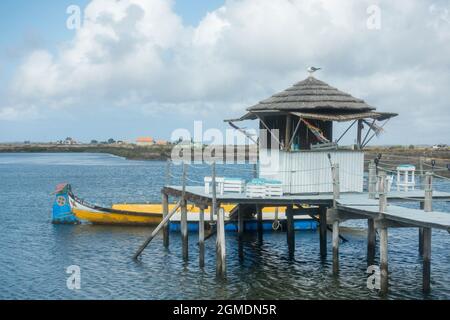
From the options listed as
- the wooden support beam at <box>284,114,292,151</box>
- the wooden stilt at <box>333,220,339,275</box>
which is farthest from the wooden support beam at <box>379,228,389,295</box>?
the wooden support beam at <box>284,114,292,151</box>

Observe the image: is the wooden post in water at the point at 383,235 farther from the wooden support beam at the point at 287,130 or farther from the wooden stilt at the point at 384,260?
the wooden support beam at the point at 287,130

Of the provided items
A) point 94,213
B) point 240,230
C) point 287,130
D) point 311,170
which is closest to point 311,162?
point 311,170

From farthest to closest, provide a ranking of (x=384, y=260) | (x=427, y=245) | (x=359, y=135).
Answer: (x=359, y=135) < (x=427, y=245) < (x=384, y=260)

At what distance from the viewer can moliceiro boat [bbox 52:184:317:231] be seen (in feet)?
113

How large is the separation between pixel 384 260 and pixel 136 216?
62.3 ft

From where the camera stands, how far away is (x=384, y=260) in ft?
65.0

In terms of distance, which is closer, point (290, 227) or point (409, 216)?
point (409, 216)

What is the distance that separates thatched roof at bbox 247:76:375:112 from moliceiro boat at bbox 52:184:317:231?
27.5 feet

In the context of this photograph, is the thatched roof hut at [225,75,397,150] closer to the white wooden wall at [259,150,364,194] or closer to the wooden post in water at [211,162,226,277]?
the white wooden wall at [259,150,364,194]

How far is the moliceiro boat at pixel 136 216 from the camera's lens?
34.3 meters

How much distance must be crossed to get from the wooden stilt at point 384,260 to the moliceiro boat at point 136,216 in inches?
492

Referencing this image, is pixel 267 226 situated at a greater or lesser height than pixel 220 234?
lesser

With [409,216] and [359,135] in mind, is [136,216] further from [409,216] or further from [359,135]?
[409,216]
